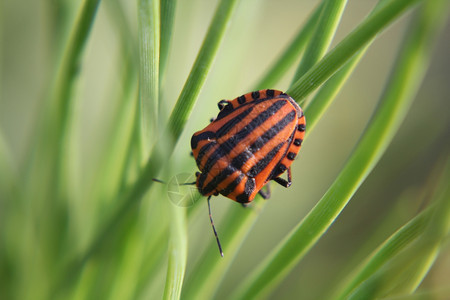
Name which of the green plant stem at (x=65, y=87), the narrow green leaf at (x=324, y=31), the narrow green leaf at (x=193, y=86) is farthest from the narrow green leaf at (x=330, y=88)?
the green plant stem at (x=65, y=87)

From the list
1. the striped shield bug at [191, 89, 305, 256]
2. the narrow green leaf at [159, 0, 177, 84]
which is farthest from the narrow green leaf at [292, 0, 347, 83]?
the striped shield bug at [191, 89, 305, 256]

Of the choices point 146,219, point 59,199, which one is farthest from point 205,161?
point 59,199

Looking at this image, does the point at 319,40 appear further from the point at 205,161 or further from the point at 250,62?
the point at 250,62

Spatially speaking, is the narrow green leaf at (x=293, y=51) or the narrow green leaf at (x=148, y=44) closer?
the narrow green leaf at (x=148, y=44)

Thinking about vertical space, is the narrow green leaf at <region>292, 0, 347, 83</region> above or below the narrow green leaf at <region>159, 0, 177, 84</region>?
above

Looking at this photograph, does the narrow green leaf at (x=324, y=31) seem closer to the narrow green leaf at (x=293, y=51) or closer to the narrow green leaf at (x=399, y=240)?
Answer: the narrow green leaf at (x=293, y=51)

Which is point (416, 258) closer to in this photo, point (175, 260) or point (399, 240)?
point (399, 240)

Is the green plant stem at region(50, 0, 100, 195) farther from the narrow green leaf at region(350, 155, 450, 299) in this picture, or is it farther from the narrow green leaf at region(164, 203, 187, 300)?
the narrow green leaf at region(350, 155, 450, 299)
